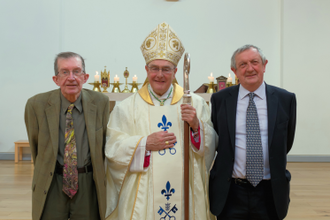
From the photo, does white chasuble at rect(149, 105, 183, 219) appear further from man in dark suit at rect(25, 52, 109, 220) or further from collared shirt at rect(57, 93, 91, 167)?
collared shirt at rect(57, 93, 91, 167)

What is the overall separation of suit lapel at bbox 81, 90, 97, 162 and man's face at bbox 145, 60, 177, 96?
51 centimetres

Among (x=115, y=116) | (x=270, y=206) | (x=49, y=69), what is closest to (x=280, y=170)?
(x=270, y=206)

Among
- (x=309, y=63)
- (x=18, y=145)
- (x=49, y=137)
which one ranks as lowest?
(x=18, y=145)

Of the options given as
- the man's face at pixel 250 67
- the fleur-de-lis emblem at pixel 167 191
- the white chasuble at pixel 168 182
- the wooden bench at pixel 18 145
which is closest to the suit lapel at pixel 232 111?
the man's face at pixel 250 67

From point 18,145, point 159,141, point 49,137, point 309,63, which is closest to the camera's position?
point 49,137

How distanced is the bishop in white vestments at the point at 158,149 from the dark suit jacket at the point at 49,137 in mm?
147

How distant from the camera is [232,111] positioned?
2016mm

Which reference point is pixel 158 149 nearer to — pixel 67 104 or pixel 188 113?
pixel 188 113

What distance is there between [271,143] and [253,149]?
127mm

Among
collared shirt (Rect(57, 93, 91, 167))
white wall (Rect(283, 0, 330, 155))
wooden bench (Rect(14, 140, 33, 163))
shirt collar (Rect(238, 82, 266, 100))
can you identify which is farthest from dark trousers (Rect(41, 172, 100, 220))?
white wall (Rect(283, 0, 330, 155))

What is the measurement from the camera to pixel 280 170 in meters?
1.88

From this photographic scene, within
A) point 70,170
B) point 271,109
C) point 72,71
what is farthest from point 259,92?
point 70,170

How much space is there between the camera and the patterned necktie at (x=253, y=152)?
1896 mm

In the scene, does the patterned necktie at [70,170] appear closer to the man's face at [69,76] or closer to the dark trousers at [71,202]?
the dark trousers at [71,202]
